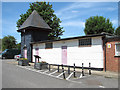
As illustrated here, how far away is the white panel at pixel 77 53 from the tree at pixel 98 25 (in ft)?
73.5

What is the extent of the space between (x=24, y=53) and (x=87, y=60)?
14.3 m

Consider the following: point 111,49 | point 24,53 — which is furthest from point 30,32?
point 111,49

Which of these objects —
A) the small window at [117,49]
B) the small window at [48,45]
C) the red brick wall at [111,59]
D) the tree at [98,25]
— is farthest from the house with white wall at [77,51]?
the tree at [98,25]

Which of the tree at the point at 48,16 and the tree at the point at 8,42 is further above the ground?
the tree at the point at 48,16

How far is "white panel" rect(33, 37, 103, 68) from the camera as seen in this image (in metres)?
13.5

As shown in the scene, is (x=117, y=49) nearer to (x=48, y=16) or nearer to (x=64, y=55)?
(x=64, y=55)

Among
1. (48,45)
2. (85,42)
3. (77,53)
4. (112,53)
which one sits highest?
(85,42)

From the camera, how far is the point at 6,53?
3250cm

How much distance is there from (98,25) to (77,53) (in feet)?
83.6

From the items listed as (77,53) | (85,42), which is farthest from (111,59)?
(77,53)

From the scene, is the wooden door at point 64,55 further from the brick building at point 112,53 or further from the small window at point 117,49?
the small window at point 117,49

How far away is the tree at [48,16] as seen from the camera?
3422 centimetres

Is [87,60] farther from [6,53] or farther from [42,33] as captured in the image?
[6,53]

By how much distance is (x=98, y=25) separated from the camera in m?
38.4
